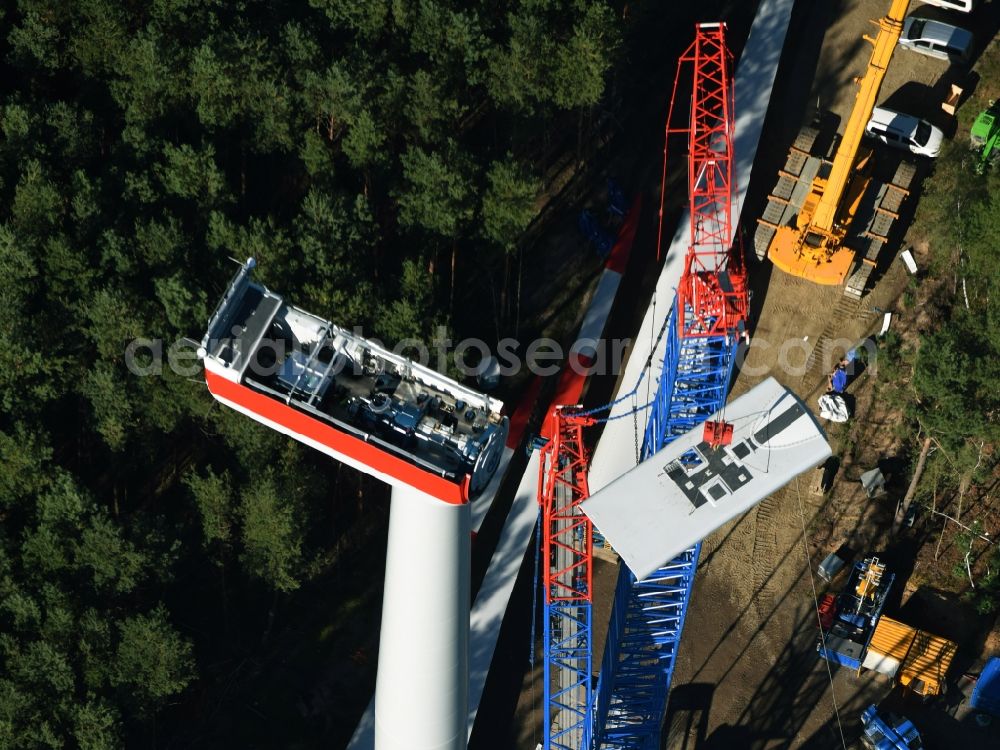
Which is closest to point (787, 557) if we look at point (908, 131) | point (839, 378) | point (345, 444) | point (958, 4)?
point (839, 378)

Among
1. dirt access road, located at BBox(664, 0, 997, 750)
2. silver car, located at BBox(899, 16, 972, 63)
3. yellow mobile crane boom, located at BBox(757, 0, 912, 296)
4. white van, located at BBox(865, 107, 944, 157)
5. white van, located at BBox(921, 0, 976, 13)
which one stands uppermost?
white van, located at BBox(921, 0, 976, 13)

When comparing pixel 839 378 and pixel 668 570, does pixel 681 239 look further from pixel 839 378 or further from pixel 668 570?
pixel 668 570

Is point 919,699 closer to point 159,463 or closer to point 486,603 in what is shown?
point 486,603

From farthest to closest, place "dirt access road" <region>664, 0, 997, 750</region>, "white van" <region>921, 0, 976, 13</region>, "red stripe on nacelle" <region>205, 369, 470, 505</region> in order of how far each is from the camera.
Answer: "white van" <region>921, 0, 976, 13</region>, "dirt access road" <region>664, 0, 997, 750</region>, "red stripe on nacelle" <region>205, 369, 470, 505</region>

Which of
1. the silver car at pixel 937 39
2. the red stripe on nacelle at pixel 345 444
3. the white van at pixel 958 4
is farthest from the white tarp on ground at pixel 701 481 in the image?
the white van at pixel 958 4

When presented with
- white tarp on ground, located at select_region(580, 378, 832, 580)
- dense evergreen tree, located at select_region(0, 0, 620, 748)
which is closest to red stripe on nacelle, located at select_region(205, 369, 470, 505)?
white tarp on ground, located at select_region(580, 378, 832, 580)

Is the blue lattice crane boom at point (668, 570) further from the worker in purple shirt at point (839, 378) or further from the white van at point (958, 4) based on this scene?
the white van at point (958, 4)

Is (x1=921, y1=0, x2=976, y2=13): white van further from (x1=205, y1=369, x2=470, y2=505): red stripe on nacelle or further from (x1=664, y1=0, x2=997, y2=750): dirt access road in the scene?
(x1=205, y1=369, x2=470, y2=505): red stripe on nacelle
